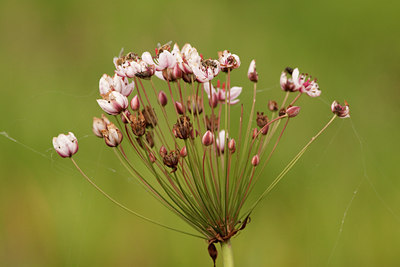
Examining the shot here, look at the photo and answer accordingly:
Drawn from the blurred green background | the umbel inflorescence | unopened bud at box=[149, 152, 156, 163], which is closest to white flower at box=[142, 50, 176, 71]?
the umbel inflorescence

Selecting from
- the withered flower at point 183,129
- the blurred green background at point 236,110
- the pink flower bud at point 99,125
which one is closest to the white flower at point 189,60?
the withered flower at point 183,129

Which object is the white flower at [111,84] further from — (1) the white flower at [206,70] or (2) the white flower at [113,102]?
(1) the white flower at [206,70]

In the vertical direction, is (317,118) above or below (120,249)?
above

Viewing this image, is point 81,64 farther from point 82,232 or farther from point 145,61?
point 145,61

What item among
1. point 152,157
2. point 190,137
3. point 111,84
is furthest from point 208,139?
point 111,84

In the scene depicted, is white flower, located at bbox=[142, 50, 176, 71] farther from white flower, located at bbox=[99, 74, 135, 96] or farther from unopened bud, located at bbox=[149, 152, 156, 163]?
unopened bud, located at bbox=[149, 152, 156, 163]

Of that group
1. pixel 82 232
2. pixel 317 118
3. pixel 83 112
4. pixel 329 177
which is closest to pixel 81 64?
pixel 83 112
